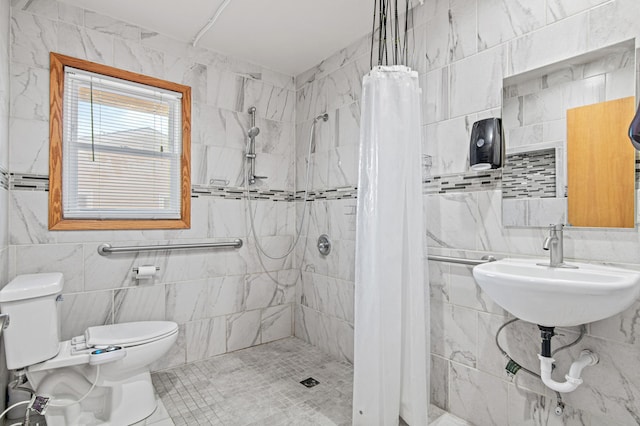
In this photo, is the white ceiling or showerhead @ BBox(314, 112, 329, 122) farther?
showerhead @ BBox(314, 112, 329, 122)

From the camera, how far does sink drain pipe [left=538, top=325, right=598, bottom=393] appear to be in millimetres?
1324

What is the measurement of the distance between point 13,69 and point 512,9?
8.99 ft

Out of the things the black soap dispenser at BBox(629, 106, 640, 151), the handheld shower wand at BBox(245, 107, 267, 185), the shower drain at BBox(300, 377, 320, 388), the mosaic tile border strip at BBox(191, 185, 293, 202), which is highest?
the handheld shower wand at BBox(245, 107, 267, 185)

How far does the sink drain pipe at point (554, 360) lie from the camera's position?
52.1 inches

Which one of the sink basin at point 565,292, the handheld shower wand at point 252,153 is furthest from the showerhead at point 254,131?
the sink basin at point 565,292

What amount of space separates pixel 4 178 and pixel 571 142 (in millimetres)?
2823

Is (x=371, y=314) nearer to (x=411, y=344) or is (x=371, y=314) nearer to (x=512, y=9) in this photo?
(x=411, y=344)

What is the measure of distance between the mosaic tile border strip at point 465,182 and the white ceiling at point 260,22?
119cm

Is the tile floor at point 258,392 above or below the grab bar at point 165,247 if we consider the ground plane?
below

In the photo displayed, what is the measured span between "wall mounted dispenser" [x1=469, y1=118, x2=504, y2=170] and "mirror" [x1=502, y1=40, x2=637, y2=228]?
0.06 metres

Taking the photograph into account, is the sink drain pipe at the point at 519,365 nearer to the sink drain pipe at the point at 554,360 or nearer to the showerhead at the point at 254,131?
the sink drain pipe at the point at 554,360

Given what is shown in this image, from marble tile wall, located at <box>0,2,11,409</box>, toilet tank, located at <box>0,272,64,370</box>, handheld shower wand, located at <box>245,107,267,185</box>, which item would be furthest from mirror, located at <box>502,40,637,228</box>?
marble tile wall, located at <box>0,2,11,409</box>

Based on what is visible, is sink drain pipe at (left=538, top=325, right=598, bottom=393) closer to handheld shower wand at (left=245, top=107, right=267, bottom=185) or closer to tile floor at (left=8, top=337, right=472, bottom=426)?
tile floor at (left=8, top=337, right=472, bottom=426)

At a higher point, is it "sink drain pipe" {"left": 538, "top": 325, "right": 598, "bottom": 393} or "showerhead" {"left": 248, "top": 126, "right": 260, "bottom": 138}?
"showerhead" {"left": 248, "top": 126, "right": 260, "bottom": 138}
